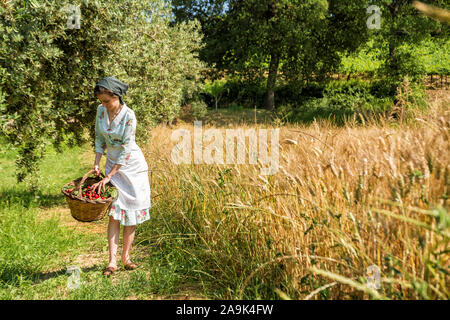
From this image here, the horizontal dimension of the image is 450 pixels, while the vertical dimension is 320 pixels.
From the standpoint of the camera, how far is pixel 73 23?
223 inches

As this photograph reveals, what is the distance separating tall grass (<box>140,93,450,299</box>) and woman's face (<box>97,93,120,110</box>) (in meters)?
1.31

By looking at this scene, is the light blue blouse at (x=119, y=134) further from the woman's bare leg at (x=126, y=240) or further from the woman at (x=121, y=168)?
the woman's bare leg at (x=126, y=240)

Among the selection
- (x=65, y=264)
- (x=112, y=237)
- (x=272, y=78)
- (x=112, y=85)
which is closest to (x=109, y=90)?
(x=112, y=85)

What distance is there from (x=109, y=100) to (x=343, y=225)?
104 inches

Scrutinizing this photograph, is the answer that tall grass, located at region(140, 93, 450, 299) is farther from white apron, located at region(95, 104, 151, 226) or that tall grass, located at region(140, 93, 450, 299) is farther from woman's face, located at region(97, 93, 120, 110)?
woman's face, located at region(97, 93, 120, 110)

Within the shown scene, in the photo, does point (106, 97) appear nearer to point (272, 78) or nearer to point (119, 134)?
point (119, 134)

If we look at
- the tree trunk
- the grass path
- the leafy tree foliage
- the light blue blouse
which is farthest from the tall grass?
the tree trunk

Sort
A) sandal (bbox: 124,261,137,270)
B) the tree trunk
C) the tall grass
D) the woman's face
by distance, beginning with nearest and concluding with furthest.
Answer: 1. the tall grass
2. the woman's face
3. sandal (bbox: 124,261,137,270)
4. the tree trunk

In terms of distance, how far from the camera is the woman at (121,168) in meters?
3.71

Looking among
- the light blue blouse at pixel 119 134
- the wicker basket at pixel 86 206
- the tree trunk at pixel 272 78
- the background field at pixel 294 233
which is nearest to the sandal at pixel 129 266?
the background field at pixel 294 233

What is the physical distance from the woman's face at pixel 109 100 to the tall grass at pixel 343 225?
1.31 metres

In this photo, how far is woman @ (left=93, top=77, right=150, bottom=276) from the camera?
3711mm
